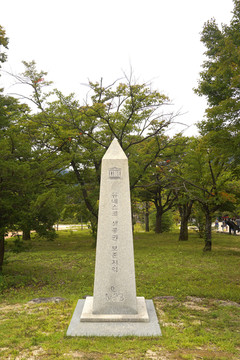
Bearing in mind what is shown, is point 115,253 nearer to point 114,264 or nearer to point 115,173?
point 114,264

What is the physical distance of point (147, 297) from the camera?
700cm

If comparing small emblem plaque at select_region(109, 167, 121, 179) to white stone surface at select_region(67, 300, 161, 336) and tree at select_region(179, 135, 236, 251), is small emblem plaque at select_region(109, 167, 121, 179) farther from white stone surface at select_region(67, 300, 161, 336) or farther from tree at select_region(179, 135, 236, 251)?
tree at select_region(179, 135, 236, 251)

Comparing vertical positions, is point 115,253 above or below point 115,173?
below

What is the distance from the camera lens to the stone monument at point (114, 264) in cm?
522

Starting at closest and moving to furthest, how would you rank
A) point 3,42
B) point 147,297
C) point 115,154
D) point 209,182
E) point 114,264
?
point 114,264, point 115,154, point 147,297, point 3,42, point 209,182

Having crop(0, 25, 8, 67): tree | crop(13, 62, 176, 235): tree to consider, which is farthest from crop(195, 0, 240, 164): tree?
crop(0, 25, 8, 67): tree

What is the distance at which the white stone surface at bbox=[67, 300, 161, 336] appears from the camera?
468cm

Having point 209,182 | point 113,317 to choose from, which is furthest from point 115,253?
point 209,182

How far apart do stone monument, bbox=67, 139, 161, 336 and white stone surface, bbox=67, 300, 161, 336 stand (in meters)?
0.03

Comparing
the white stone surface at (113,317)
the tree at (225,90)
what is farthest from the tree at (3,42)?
the white stone surface at (113,317)

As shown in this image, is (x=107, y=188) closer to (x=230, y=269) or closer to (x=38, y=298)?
(x=38, y=298)

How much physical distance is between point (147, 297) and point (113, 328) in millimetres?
2317

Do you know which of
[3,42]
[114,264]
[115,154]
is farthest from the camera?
[3,42]

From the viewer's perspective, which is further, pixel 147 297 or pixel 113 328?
pixel 147 297
